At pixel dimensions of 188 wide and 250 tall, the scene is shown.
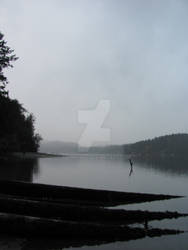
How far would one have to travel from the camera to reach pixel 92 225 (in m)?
17.1

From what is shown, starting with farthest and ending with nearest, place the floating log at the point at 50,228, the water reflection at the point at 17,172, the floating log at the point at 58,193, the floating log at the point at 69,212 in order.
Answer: the water reflection at the point at 17,172
the floating log at the point at 58,193
the floating log at the point at 69,212
the floating log at the point at 50,228

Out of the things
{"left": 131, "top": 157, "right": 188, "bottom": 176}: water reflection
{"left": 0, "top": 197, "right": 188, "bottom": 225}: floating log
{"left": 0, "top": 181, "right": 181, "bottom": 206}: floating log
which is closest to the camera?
{"left": 0, "top": 197, "right": 188, "bottom": 225}: floating log

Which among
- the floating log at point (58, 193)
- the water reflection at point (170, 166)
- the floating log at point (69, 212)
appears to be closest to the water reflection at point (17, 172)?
the floating log at point (58, 193)

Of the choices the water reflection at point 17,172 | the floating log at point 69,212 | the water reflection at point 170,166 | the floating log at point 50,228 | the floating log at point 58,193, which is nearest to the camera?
the floating log at point 50,228

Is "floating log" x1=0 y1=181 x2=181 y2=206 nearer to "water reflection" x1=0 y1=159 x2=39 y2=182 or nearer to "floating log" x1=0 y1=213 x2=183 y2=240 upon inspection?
"floating log" x1=0 y1=213 x2=183 y2=240

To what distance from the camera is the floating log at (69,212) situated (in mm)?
19109

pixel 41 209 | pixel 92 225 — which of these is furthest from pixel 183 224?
pixel 41 209

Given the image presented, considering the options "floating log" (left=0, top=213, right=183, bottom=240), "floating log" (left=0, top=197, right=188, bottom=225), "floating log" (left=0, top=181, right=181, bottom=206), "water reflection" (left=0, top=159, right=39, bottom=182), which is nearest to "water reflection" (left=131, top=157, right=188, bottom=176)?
"water reflection" (left=0, top=159, right=39, bottom=182)

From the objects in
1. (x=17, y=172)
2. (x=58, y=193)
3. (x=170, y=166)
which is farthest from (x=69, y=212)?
(x=170, y=166)

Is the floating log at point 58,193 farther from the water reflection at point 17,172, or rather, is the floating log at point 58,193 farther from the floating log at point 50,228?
the water reflection at point 17,172

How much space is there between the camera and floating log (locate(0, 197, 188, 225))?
19.1 m

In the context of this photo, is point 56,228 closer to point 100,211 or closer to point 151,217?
→ point 100,211

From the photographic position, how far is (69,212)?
19.6 m

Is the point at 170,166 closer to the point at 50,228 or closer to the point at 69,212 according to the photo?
the point at 69,212
